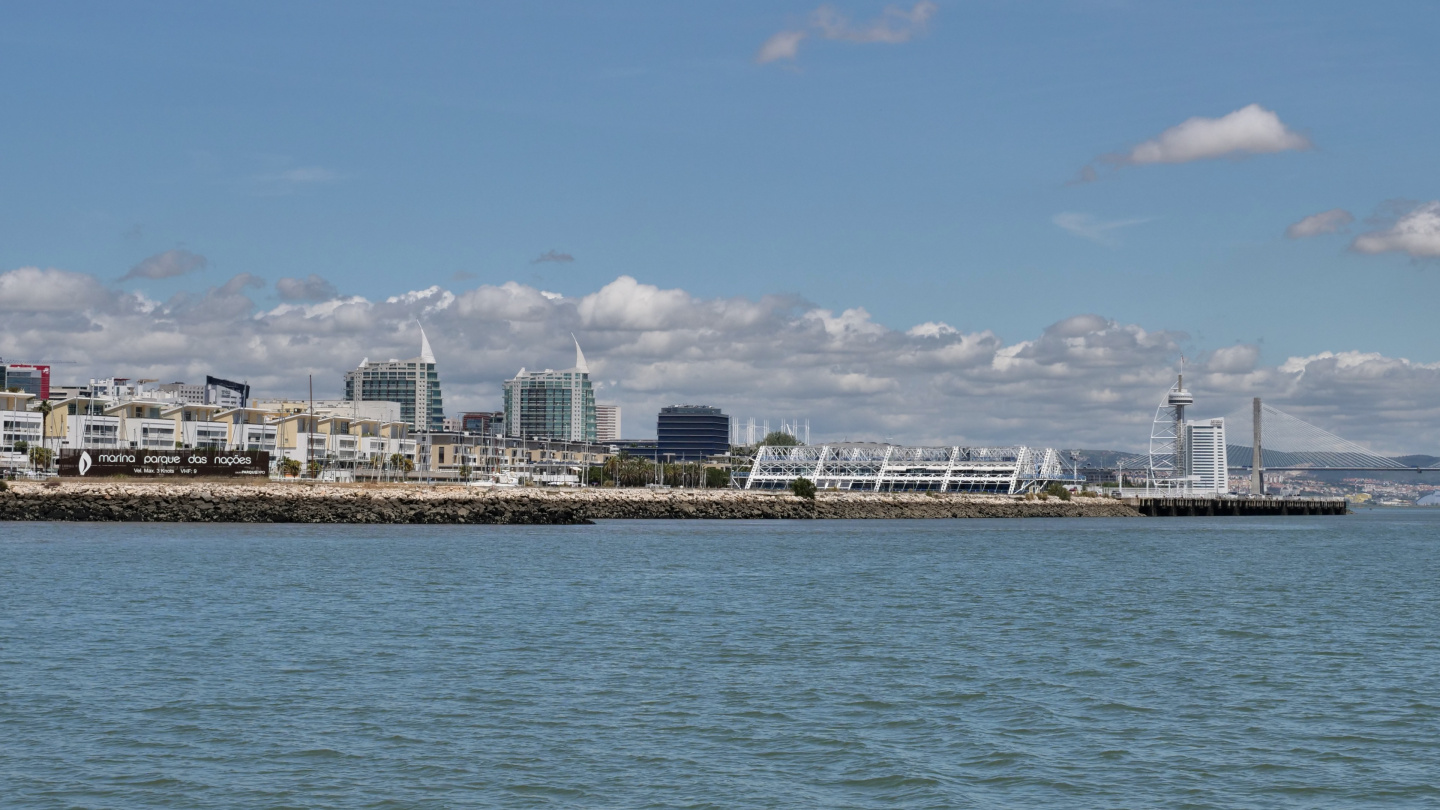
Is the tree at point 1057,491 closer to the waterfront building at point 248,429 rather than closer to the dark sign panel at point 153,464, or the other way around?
the waterfront building at point 248,429

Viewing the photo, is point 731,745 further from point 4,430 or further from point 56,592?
point 4,430

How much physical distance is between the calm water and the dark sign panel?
172 ft

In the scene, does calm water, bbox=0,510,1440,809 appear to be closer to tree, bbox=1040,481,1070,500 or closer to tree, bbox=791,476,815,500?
tree, bbox=791,476,815,500

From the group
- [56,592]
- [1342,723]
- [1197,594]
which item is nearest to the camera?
[1342,723]

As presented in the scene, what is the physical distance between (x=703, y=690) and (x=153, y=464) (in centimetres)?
8314

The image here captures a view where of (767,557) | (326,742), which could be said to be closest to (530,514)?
(767,557)

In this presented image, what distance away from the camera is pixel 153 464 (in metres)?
95.8

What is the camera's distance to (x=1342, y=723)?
1970 cm

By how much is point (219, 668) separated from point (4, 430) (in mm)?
124660

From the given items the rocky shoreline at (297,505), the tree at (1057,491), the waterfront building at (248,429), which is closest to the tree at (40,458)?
the waterfront building at (248,429)

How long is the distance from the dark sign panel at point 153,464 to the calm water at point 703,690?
52439mm

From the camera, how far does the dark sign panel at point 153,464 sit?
314ft

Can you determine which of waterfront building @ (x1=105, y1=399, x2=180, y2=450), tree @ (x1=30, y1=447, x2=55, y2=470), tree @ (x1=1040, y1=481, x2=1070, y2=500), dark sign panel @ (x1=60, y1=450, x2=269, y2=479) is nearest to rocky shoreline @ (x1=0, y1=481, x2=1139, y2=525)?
dark sign panel @ (x1=60, y1=450, x2=269, y2=479)

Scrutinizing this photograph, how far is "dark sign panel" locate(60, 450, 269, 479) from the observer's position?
95.8 meters
